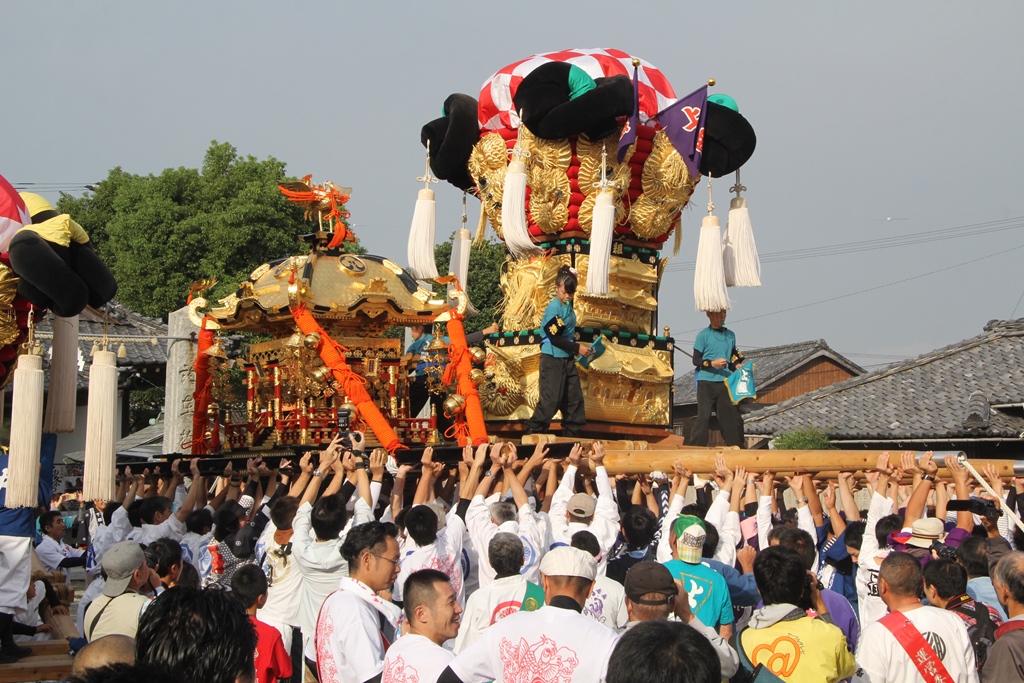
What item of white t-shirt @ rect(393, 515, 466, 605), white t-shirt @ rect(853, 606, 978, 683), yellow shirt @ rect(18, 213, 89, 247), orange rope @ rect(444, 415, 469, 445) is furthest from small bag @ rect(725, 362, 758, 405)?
yellow shirt @ rect(18, 213, 89, 247)

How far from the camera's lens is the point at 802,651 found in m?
3.80

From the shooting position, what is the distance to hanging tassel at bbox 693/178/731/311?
359 inches

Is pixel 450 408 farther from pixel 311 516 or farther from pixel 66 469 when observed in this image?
pixel 66 469

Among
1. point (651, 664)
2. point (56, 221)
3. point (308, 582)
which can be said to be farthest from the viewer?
point (56, 221)

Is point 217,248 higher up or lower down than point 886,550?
higher up

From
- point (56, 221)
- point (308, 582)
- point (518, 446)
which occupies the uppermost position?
point (56, 221)

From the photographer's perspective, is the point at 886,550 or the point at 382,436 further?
the point at 382,436

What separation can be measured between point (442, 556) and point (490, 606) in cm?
89

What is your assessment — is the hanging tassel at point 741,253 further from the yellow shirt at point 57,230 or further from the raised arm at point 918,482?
the yellow shirt at point 57,230

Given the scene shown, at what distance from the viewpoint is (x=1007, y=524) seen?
7004 mm

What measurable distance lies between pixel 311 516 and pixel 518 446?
262 centimetres

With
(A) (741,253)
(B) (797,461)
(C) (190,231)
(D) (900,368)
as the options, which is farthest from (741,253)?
(C) (190,231)

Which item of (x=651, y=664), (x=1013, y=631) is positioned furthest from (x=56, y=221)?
(x=1013, y=631)

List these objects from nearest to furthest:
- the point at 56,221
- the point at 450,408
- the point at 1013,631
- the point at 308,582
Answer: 1. the point at 1013,631
2. the point at 308,582
3. the point at 56,221
4. the point at 450,408
